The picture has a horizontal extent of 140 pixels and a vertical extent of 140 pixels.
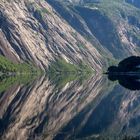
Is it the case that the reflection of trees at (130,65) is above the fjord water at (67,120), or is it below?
below

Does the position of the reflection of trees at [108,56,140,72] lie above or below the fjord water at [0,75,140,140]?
below

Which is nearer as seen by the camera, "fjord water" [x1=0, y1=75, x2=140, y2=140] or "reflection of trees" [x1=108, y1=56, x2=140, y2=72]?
"fjord water" [x1=0, y1=75, x2=140, y2=140]

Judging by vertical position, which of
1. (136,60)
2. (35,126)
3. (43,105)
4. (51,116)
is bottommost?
(136,60)

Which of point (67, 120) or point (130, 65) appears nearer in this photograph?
point (67, 120)

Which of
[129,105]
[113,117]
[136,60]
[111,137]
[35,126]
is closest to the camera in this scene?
[111,137]

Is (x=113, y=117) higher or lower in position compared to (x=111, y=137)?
lower

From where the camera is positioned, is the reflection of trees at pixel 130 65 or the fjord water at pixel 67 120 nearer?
the fjord water at pixel 67 120

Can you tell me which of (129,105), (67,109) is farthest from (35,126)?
(129,105)

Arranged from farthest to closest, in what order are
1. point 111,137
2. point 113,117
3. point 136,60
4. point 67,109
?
1. point 136,60
2. point 67,109
3. point 113,117
4. point 111,137

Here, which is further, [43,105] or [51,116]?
[43,105]

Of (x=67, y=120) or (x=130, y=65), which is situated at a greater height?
(x=67, y=120)

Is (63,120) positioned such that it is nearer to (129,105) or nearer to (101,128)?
(101,128)
